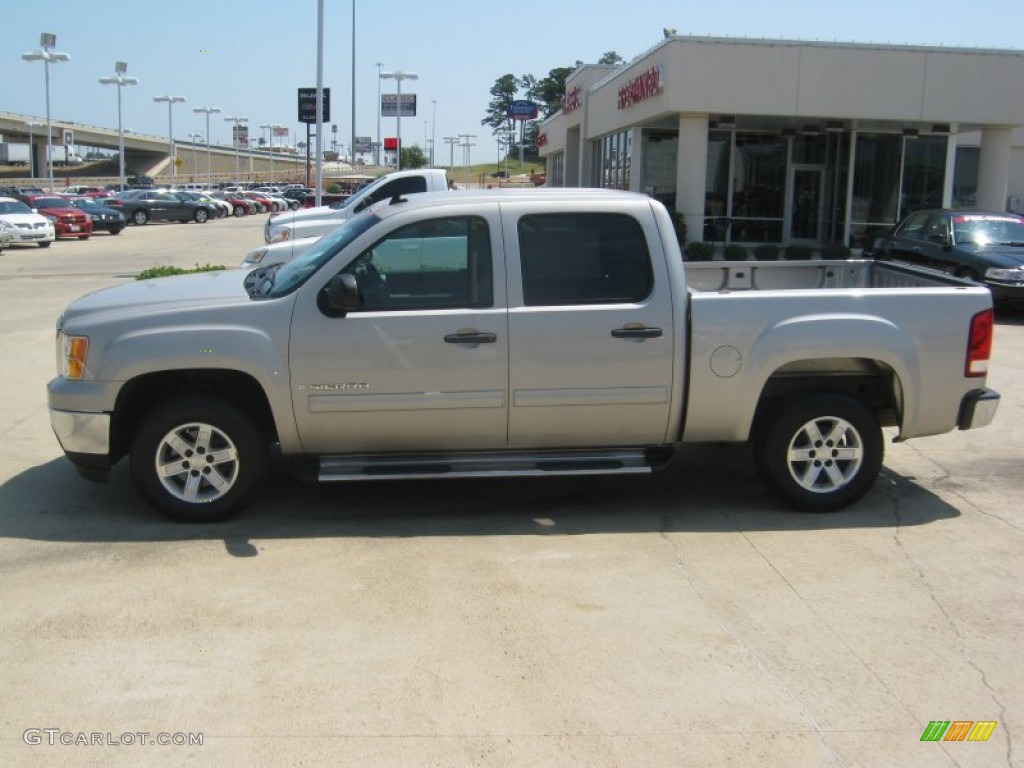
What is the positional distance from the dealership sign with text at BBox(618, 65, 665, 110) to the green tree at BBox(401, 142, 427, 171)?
293 feet

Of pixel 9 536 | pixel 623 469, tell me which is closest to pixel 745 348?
pixel 623 469

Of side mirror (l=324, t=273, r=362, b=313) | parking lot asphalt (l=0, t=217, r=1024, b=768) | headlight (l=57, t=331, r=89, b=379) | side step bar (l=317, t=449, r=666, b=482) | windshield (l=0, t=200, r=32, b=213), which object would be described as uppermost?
windshield (l=0, t=200, r=32, b=213)

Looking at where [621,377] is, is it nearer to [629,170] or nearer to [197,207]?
[629,170]

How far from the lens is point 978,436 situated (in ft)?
28.5

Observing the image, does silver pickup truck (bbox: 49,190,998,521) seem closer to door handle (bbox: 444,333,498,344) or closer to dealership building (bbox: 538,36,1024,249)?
door handle (bbox: 444,333,498,344)

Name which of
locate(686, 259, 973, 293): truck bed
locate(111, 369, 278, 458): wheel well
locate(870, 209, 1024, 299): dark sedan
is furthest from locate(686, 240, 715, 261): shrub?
locate(111, 369, 278, 458): wheel well

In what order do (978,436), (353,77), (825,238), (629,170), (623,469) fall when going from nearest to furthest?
(623,469)
(978,436)
(825,238)
(629,170)
(353,77)

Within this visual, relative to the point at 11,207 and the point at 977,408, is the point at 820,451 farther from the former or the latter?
the point at 11,207

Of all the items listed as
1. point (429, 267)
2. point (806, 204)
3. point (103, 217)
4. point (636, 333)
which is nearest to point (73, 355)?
point (429, 267)

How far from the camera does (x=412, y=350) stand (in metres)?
5.95

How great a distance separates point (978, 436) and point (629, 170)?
908 inches

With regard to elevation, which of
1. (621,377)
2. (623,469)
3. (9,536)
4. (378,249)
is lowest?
(9,536)

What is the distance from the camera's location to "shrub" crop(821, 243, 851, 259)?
25656 mm

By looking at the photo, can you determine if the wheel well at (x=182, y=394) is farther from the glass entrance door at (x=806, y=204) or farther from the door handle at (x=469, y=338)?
the glass entrance door at (x=806, y=204)
